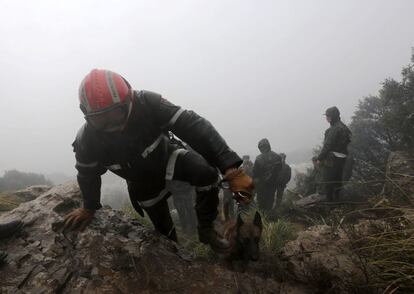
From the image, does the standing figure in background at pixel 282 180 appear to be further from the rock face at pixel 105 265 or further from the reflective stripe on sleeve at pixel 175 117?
the reflective stripe on sleeve at pixel 175 117

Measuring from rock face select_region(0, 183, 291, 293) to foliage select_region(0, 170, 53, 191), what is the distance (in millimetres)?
13713

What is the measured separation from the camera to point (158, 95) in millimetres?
2771

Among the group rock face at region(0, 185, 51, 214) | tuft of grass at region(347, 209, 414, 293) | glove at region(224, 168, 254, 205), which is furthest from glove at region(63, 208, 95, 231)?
tuft of grass at region(347, 209, 414, 293)

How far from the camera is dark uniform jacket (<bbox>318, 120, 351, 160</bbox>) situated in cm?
724

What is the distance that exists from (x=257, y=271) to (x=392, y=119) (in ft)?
28.2

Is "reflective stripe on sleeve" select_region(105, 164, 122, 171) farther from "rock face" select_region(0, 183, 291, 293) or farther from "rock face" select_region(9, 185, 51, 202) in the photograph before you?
"rock face" select_region(9, 185, 51, 202)

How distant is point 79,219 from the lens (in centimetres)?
313

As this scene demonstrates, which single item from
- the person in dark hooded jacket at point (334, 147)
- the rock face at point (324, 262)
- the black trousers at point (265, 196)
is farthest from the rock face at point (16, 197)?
the person in dark hooded jacket at point (334, 147)

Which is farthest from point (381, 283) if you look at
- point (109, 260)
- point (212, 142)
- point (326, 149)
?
point (326, 149)

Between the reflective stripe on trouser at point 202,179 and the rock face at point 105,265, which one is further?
the reflective stripe on trouser at point 202,179

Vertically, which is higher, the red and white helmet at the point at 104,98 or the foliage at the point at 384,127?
the foliage at the point at 384,127

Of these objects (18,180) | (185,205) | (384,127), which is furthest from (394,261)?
(18,180)

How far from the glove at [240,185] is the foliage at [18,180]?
15.1 m

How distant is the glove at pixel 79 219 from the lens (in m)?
3.10
